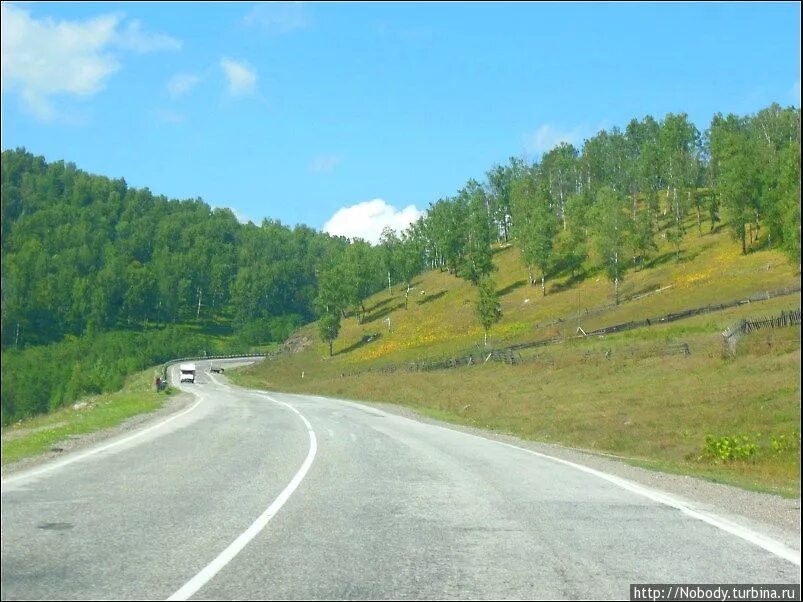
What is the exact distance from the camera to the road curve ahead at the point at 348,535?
6.27 m

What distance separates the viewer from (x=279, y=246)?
8706 cm

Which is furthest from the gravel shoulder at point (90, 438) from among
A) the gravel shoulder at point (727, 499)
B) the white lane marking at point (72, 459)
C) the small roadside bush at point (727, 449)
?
the small roadside bush at point (727, 449)

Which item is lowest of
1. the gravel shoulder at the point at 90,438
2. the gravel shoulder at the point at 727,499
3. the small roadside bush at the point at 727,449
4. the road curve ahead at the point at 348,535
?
the small roadside bush at the point at 727,449

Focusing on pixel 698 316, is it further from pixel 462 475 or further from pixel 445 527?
pixel 445 527

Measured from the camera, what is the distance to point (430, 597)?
6.09 metres

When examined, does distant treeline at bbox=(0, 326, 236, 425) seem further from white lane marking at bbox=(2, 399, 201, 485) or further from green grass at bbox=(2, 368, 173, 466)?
white lane marking at bbox=(2, 399, 201, 485)

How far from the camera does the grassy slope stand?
86.9ft

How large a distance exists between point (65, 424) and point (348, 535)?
17513 millimetres

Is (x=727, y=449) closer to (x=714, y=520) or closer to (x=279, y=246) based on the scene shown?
(x=714, y=520)

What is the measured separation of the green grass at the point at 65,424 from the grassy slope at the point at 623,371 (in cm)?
1317

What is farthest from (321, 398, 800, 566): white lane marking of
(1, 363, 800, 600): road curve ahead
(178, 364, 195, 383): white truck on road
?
(178, 364, 195, 383): white truck on road

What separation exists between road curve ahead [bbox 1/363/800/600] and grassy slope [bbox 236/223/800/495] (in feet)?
21.7

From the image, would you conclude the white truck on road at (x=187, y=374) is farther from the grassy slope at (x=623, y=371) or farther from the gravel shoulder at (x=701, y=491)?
the gravel shoulder at (x=701, y=491)

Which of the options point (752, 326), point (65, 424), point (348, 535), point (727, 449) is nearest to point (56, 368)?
point (348, 535)
